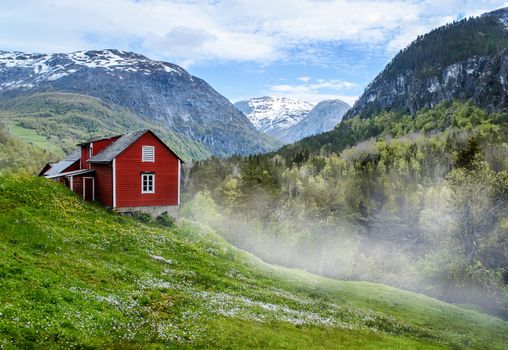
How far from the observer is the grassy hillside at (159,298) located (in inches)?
727

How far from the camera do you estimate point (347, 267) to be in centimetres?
10944

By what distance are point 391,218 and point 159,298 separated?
11637 centimetres

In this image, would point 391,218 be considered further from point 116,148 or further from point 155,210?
point 116,148

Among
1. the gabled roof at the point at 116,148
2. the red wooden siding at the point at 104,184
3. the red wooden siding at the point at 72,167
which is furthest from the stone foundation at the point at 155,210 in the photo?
the red wooden siding at the point at 72,167

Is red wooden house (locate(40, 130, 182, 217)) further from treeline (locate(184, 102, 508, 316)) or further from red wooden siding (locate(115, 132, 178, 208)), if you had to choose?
treeline (locate(184, 102, 508, 316))

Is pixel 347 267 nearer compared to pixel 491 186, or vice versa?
pixel 491 186

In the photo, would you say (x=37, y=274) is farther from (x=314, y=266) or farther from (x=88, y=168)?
(x=314, y=266)

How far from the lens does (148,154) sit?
180 feet

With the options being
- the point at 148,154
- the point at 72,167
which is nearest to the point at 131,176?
the point at 148,154

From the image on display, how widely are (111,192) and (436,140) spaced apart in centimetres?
18504

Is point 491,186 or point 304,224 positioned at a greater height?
point 491,186

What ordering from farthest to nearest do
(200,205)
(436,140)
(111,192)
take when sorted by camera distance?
1. (436,140)
2. (200,205)
3. (111,192)

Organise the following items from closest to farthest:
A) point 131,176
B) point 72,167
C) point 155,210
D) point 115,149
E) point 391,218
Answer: point 131,176 → point 115,149 → point 155,210 → point 72,167 → point 391,218

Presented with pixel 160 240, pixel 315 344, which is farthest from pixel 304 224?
pixel 315 344
